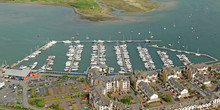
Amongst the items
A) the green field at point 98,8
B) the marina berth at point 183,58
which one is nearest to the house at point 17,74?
the marina berth at point 183,58

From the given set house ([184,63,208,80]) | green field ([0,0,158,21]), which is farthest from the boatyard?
green field ([0,0,158,21])

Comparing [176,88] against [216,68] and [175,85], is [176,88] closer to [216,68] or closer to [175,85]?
[175,85]

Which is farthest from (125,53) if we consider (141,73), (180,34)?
(180,34)

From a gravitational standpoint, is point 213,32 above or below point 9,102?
above

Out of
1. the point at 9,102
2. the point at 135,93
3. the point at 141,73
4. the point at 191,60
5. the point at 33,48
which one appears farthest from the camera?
the point at 33,48

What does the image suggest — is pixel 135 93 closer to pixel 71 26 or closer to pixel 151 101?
pixel 151 101

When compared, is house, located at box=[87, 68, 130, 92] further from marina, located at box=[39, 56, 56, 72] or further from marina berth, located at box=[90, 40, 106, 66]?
marina, located at box=[39, 56, 56, 72]

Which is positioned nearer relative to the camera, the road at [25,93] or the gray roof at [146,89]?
the road at [25,93]

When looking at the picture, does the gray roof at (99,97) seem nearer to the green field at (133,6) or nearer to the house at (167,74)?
the house at (167,74)
